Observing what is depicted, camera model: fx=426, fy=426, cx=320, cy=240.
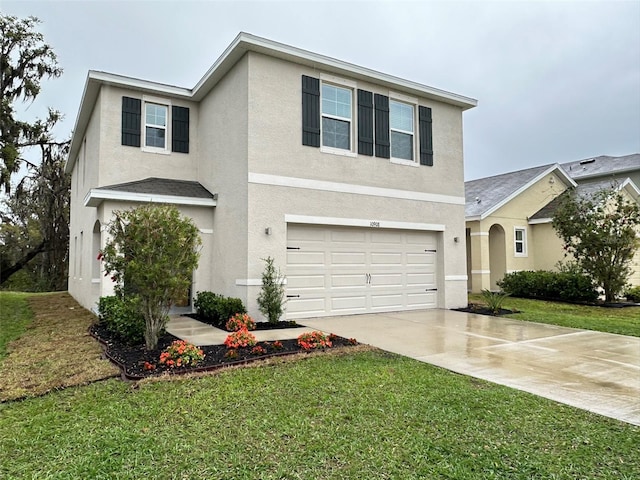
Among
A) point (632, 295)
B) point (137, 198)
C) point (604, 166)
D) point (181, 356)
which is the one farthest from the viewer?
point (604, 166)

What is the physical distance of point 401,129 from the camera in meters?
12.2

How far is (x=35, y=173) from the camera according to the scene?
24.4 m

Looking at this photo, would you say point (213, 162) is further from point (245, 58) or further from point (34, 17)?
point (34, 17)

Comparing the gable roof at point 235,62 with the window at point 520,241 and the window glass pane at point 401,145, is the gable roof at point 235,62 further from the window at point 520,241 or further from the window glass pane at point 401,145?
the window at point 520,241

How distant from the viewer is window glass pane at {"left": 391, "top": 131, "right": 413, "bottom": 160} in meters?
12.1

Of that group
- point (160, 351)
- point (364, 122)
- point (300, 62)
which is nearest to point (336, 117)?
point (364, 122)

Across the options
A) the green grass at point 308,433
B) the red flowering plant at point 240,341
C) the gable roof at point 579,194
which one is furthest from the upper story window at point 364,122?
the gable roof at point 579,194

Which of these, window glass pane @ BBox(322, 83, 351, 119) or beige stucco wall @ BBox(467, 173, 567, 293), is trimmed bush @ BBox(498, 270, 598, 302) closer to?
beige stucco wall @ BBox(467, 173, 567, 293)

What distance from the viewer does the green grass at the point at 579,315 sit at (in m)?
9.78

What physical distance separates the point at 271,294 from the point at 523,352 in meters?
5.16

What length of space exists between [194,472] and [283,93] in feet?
29.1

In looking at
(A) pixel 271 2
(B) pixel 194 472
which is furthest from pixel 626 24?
(B) pixel 194 472

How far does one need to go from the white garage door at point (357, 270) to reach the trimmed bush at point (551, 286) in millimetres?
3896

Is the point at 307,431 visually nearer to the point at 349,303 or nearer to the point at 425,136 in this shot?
the point at 349,303
